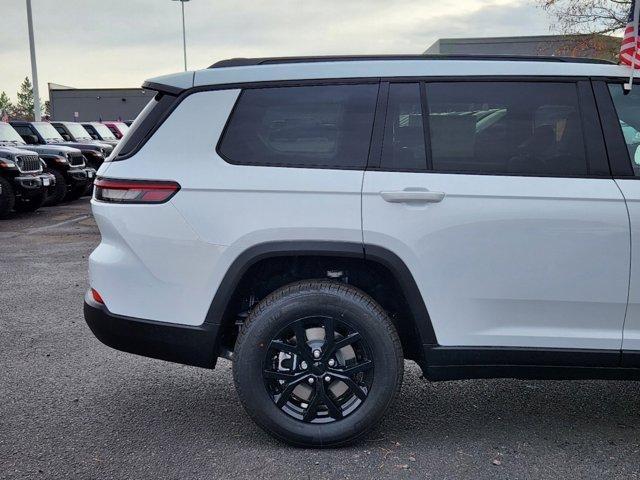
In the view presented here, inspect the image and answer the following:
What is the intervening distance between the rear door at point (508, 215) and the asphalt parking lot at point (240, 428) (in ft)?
1.87

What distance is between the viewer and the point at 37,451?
328 cm

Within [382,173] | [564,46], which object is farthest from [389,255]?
[564,46]

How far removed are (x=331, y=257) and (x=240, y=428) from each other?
108cm

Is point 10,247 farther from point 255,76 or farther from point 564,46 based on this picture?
point 564,46

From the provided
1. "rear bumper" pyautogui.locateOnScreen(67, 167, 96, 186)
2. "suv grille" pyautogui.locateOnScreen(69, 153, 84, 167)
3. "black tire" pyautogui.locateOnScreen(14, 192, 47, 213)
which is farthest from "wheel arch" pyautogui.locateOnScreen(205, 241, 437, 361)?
"suv grille" pyautogui.locateOnScreen(69, 153, 84, 167)

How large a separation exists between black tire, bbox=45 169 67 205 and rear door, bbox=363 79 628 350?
41.5 feet

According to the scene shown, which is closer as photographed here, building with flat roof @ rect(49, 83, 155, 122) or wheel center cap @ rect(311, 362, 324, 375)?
wheel center cap @ rect(311, 362, 324, 375)

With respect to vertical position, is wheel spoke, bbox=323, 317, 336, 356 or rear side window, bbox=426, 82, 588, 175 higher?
rear side window, bbox=426, 82, 588, 175

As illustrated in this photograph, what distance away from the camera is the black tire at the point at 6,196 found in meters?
12.4

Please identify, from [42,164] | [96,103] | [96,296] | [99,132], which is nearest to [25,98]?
[96,103]

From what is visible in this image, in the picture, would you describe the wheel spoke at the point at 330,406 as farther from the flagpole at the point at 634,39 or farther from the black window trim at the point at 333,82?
the flagpole at the point at 634,39

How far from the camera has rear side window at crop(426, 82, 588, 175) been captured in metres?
3.15

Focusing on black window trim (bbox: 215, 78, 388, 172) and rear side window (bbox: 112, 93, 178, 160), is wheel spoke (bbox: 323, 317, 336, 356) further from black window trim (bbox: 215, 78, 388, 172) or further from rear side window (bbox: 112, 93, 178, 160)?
rear side window (bbox: 112, 93, 178, 160)

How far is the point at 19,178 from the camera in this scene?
12484 millimetres
